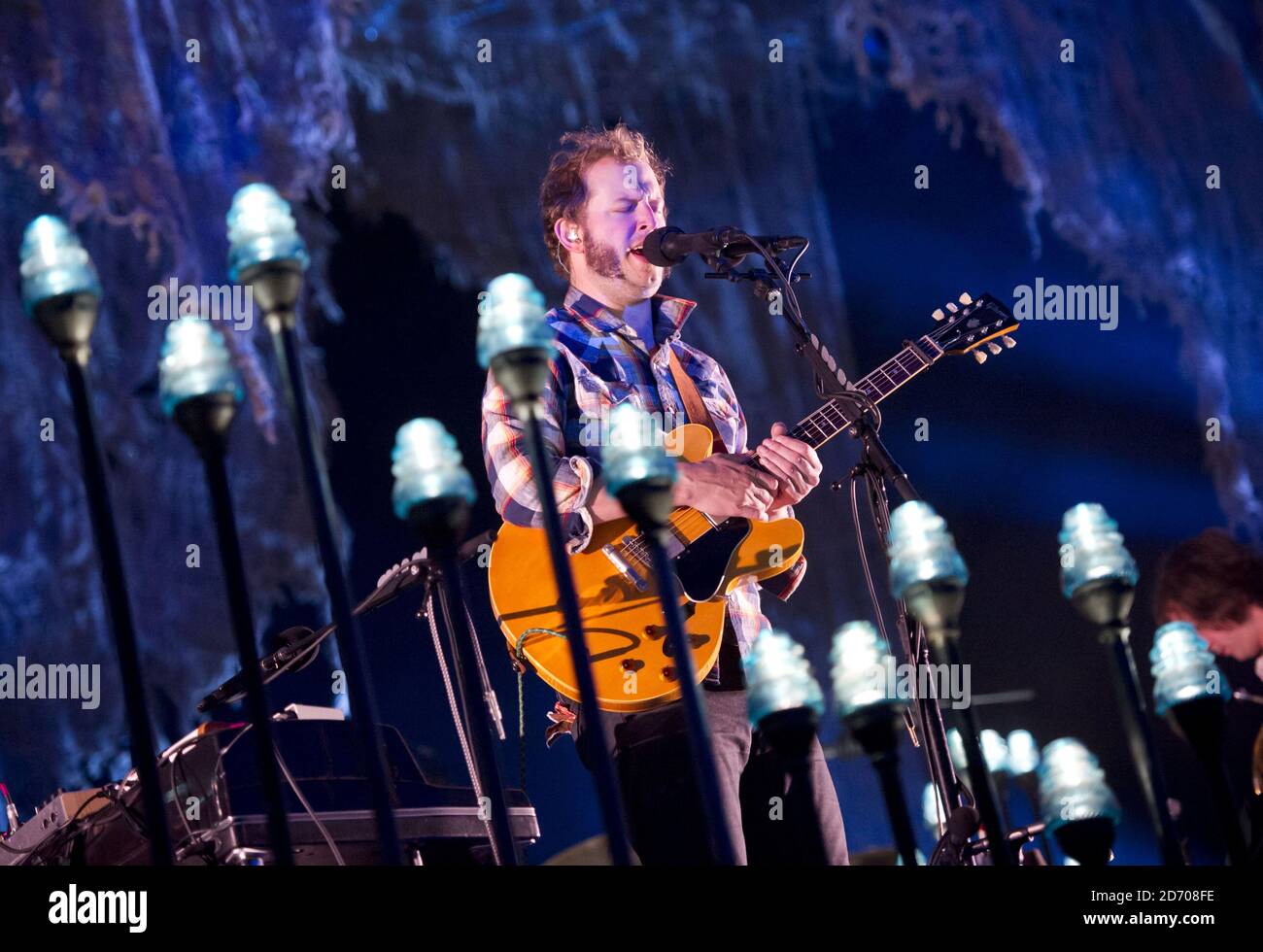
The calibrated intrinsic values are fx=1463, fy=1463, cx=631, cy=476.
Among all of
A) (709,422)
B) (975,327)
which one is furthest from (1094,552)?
(975,327)

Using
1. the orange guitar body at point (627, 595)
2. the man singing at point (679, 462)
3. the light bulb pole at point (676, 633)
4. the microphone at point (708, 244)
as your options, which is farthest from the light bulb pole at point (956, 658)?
the microphone at point (708, 244)

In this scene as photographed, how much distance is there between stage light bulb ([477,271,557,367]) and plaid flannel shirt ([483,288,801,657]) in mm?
1028

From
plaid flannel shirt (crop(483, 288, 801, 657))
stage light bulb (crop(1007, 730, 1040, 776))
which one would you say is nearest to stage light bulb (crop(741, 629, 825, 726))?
plaid flannel shirt (crop(483, 288, 801, 657))

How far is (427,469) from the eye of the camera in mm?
1463

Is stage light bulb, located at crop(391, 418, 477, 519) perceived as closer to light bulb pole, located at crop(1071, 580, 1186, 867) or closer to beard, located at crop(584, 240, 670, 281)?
light bulb pole, located at crop(1071, 580, 1186, 867)

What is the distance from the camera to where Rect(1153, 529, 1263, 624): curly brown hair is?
3.72 metres

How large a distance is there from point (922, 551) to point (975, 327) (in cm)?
191

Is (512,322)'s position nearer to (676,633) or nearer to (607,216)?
(676,633)

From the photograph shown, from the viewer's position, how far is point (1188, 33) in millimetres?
4340

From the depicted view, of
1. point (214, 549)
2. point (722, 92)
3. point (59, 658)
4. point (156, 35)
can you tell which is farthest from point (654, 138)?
point (59, 658)

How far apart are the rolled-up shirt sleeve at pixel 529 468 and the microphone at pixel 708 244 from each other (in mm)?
334
